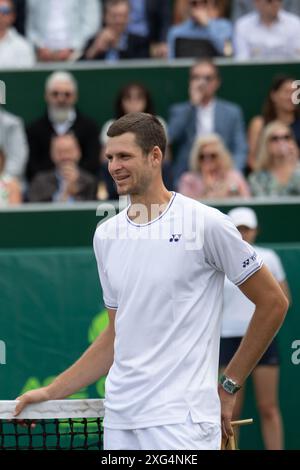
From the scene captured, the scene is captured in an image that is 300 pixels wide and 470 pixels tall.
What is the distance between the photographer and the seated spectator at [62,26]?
1230 cm

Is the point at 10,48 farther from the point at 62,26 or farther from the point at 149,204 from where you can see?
the point at 149,204

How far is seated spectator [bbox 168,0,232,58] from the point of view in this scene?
11.8m

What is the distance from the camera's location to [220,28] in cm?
1195

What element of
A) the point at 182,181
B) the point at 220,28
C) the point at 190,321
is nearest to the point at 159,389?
Answer: the point at 190,321

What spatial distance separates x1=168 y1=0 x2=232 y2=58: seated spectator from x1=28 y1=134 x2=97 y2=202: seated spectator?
230cm

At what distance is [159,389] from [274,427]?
4.24m

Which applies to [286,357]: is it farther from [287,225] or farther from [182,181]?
[182,181]

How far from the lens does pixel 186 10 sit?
12.3m

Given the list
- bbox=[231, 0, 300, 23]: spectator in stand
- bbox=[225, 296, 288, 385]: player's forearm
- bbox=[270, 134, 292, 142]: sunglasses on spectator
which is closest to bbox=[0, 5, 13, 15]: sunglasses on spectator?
bbox=[231, 0, 300, 23]: spectator in stand

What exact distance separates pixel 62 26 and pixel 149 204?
846 cm

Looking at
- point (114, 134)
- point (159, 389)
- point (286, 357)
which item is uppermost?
point (114, 134)
